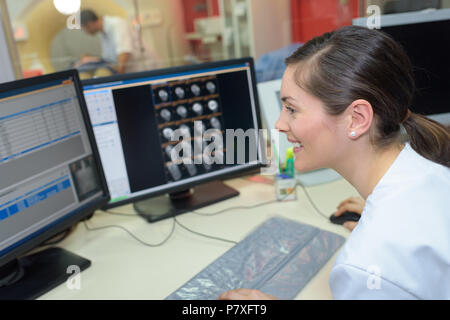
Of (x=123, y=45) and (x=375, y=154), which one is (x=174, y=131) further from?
(x=123, y=45)

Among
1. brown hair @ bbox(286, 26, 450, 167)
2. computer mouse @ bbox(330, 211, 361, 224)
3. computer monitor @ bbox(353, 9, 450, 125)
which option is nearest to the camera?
brown hair @ bbox(286, 26, 450, 167)

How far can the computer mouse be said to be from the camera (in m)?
1.10

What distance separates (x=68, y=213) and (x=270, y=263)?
0.54m

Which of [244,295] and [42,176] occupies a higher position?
[42,176]

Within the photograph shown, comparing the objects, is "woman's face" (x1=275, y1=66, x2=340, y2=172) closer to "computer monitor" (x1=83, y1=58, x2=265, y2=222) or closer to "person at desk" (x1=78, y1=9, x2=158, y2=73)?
"computer monitor" (x1=83, y1=58, x2=265, y2=222)

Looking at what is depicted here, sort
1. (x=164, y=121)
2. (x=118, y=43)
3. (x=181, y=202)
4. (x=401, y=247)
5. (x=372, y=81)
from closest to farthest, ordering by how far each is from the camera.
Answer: (x=401, y=247), (x=372, y=81), (x=164, y=121), (x=181, y=202), (x=118, y=43)

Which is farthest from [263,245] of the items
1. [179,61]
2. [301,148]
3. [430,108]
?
[179,61]

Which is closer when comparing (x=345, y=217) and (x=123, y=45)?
(x=345, y=217)

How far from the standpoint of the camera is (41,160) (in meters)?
0.93

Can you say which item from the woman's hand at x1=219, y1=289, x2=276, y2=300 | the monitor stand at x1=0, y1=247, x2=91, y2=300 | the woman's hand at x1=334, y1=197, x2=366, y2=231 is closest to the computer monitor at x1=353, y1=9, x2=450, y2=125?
the woman's hand at x1=334, y1=197, x2=366, y2=231

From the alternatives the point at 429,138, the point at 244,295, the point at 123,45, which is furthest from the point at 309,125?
the point at 123,45

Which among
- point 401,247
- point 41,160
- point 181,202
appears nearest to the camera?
point 401,247

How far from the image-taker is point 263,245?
3.35 feet

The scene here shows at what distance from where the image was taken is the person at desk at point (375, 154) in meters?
0.65
